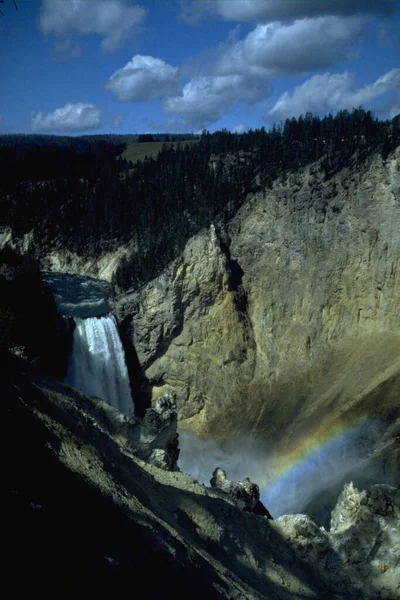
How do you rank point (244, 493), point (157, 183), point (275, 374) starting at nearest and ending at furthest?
point (244, 493) → point (275, 374) → point (157, 183)

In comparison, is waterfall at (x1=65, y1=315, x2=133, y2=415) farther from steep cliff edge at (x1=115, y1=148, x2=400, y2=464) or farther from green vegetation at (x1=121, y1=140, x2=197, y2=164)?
green vegetation at (x1=121, y1=140, x2=197, y2=164)

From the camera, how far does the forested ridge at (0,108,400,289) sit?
43.4 m

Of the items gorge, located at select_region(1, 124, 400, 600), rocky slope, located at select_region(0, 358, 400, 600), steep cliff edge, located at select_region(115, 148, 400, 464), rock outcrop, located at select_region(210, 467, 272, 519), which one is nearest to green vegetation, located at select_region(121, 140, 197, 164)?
gorge, located at select_region(1, 124, 400, 600)

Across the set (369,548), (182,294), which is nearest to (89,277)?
(182,294)

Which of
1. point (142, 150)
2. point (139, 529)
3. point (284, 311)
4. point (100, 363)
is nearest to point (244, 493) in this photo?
point (139, 529)

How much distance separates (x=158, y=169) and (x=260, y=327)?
2962 cm

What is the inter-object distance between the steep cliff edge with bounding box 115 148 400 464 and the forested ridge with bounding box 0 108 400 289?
268 cm

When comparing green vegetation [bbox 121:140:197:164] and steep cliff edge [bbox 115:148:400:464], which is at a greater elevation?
green vegetation [bbox 121:140:197:164]

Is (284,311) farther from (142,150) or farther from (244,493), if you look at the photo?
(142,150)

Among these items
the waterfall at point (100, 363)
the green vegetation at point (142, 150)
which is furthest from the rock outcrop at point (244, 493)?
the green vegetation at point (142, 150)

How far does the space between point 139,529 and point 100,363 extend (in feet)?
89.5

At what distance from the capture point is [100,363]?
36.5m

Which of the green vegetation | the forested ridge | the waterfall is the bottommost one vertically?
the waterfall

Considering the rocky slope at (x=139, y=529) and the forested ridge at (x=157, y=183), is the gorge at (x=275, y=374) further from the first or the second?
the forested ridge at (x=157, y=183)
